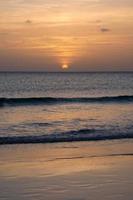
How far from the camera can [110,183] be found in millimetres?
9148

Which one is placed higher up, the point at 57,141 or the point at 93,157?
the point at 93,157

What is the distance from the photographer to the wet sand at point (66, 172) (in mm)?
8438

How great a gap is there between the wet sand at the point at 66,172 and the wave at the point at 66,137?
3.87 ft

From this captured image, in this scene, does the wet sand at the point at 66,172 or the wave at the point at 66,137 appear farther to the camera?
the wave at the point at 66,137

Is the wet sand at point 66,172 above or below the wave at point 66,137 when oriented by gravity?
above

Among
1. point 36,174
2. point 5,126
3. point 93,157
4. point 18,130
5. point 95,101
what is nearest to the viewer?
point 36,174

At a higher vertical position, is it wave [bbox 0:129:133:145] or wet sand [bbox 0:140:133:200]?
wet sand [bbox 0:140:133:200]

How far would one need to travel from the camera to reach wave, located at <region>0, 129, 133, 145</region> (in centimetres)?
1539

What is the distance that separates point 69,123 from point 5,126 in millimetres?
2817

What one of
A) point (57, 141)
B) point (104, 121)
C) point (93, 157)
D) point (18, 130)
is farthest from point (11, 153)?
point (104, 121)

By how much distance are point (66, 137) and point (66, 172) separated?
6.34 metres

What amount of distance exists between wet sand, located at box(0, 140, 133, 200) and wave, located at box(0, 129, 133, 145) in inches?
46.4

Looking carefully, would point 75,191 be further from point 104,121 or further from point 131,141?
point 104,121

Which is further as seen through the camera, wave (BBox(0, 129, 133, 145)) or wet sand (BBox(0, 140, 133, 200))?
wave (BBox(0, 129, 133, 145))
